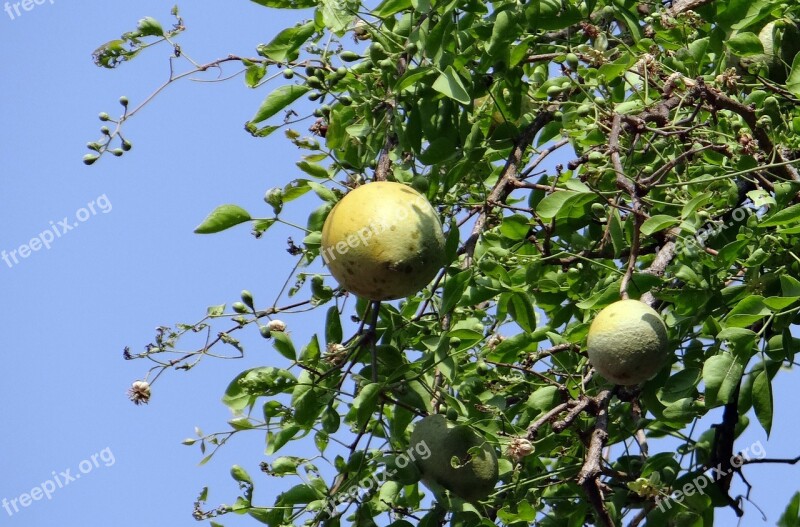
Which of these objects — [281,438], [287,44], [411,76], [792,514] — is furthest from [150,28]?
[792,514]

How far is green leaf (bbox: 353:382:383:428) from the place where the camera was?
2.32 meters

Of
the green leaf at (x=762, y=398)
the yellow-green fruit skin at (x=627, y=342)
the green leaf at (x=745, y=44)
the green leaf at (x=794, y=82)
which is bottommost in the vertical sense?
the green leaf at (x=762, y=398)

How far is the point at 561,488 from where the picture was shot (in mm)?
3246

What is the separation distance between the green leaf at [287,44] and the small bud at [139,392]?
896 mm

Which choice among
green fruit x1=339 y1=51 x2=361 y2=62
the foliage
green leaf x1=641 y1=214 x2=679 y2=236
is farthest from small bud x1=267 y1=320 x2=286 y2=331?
green leaf x1=641 y1=214 x2=679 y2=236

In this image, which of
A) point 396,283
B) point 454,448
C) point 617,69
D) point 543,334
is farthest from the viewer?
point 543,334

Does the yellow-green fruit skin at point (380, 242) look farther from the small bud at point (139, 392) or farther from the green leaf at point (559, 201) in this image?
the small bud at point (139, 392)

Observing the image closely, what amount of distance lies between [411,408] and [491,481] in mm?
271

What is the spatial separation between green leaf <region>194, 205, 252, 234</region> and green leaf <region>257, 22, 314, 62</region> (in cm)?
47

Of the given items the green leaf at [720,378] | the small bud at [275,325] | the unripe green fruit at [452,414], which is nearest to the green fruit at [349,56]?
the small bud at [275,325]

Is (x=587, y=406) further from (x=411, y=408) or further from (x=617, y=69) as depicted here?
(x=617, y=69)

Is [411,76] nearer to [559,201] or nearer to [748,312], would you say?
[559,201]

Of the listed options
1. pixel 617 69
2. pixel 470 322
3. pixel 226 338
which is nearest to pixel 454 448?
pixel 470 322

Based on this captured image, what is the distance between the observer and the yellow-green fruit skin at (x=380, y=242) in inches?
86.5
